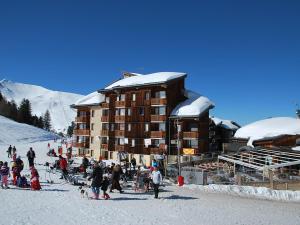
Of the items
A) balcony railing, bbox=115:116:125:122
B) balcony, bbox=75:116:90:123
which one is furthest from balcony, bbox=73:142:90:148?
balcony railing, bbox=115:116:125:122

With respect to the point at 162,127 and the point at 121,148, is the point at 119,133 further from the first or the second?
the point at 162,127

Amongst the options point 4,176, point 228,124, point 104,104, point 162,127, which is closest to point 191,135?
point 162,127

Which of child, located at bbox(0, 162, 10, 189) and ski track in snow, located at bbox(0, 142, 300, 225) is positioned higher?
child, located at bbox(0, 162, 10, 189)

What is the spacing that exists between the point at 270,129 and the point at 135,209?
32705mm

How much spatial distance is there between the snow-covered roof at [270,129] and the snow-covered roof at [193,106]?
20.6ft

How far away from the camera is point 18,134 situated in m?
95.8

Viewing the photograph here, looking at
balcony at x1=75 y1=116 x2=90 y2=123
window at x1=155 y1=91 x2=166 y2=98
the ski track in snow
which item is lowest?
the ski track in snow

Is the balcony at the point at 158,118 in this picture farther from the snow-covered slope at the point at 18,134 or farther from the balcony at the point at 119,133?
the snow-covered slope at the point at 18,134

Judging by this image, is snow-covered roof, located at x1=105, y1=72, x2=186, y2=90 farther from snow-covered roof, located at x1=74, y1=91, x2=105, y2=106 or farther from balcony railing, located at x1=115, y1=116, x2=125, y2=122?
snow-covered roof, located at x1=74, y1=91, x2=105, y2=106

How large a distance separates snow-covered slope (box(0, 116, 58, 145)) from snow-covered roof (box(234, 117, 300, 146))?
56.4 meters

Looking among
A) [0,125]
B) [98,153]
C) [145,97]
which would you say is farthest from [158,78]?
[0,125]

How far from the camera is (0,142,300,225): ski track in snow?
14617mm

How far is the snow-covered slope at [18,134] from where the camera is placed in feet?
290

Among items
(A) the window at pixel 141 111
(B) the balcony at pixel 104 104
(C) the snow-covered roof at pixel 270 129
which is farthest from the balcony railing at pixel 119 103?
(C) the snow-covered roof at pixel 270 129
